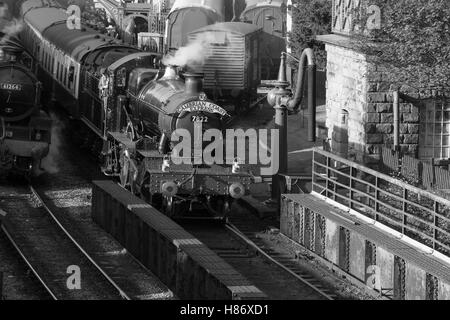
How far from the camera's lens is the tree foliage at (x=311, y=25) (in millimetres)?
37688

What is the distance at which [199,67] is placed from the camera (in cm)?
3875

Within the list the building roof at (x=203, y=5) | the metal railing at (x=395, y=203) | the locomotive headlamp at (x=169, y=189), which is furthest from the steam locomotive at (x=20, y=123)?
the building roof at (x=203, y=5)

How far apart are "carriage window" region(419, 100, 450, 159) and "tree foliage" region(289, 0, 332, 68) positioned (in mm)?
10740

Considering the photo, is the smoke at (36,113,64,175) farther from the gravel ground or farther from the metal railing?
the metal railing

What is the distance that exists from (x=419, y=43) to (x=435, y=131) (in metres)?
3.48

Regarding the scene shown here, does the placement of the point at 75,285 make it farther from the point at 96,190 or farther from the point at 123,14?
the point at 123,14

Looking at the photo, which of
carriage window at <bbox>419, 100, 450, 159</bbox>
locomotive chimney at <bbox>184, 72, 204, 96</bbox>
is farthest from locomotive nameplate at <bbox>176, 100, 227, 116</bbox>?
carriage window at <bbox>419, 100, 450, 159</bbox>

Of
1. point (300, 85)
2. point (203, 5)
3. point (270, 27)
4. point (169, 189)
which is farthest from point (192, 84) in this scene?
point (203, 5)

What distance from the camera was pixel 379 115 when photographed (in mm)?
26188

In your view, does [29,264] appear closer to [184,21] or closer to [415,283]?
[415,283]

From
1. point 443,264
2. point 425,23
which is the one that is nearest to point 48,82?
point 425,23

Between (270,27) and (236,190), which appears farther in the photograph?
(270,27)

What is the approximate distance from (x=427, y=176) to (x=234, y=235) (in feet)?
12.2

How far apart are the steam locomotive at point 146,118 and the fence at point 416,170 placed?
3.08 m
